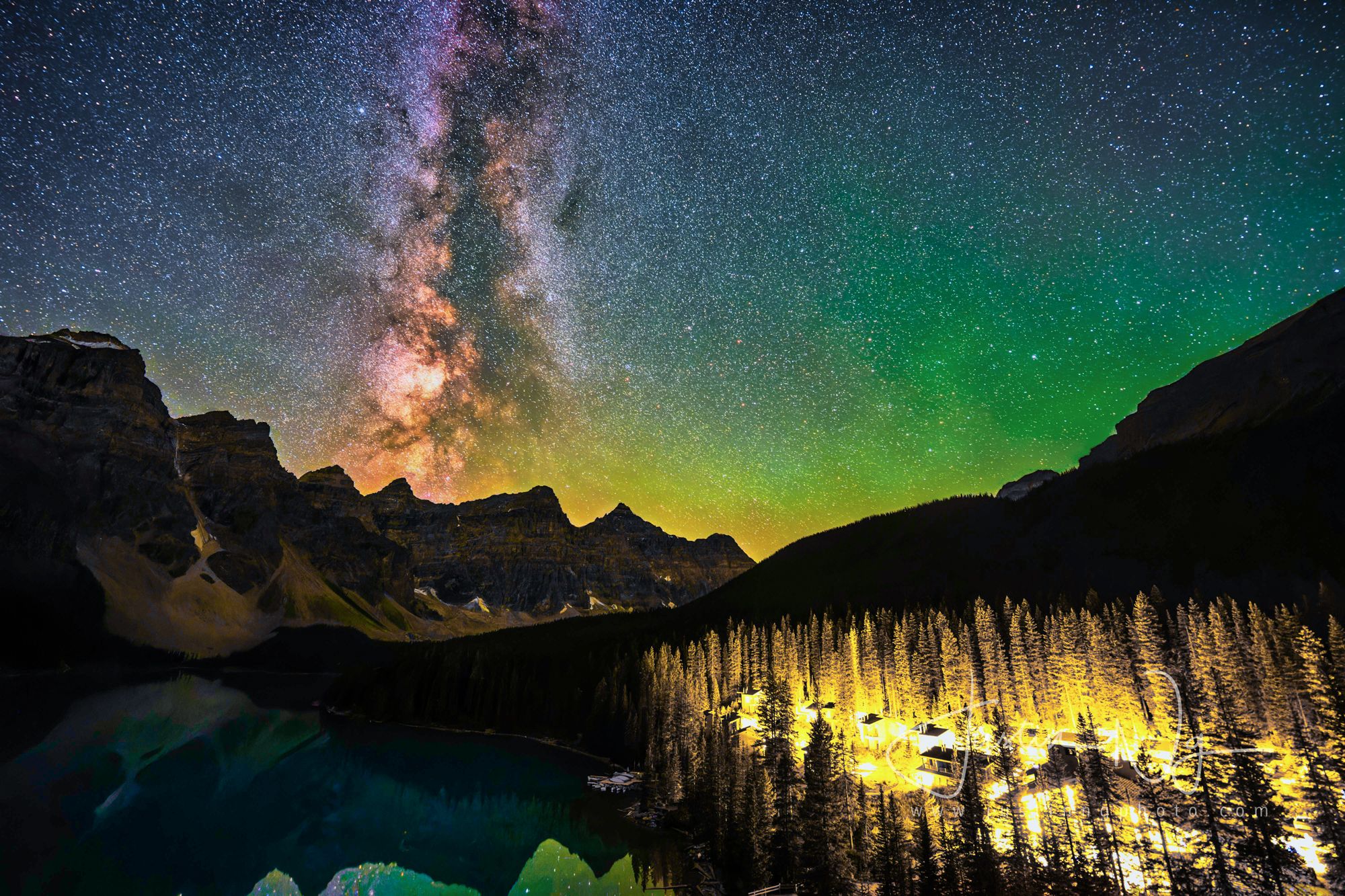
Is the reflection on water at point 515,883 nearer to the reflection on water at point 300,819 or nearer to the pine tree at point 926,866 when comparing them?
the reflection on water at point 300,819

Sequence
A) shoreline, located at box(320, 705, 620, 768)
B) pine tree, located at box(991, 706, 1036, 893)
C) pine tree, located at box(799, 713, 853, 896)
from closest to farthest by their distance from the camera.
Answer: pine tree, located at box(991, 706, 1036, 893)
pine tree, located at box(799, 713, 853, 896)
shoreline, located at box(320, 705, 620, 768)

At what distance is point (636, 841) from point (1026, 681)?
5908cm

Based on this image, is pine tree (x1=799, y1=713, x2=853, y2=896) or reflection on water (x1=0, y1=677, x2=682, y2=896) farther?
reflection on water (x1=0, y1=677, x2=682, y2=896)

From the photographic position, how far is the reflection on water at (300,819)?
70.2 m

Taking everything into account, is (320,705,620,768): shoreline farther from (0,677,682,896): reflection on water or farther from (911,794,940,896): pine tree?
(911,794,940,896): pine tree

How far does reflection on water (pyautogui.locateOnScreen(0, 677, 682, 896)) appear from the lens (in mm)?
70188

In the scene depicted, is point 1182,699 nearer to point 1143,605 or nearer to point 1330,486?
point 1143,605

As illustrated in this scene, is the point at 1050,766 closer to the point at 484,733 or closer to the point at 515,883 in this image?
the point at 515,883

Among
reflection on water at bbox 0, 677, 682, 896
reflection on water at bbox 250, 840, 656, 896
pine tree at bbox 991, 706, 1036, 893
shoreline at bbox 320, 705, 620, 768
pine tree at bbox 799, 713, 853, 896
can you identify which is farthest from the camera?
shoreline at bbox 320, 705, 620, 768

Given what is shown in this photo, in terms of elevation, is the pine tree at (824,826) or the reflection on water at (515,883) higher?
the pine tree at (824,826)

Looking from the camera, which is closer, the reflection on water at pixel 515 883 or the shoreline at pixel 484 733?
the reflection on water at pixel 515 883

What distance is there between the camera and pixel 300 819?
9488cm

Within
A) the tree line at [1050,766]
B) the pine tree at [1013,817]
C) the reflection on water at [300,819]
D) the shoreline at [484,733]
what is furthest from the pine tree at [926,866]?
the shoreline at [484,733]

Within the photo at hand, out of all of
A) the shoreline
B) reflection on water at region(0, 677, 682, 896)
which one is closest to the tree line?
reflection on water at region(0, 677, 682, 896)
